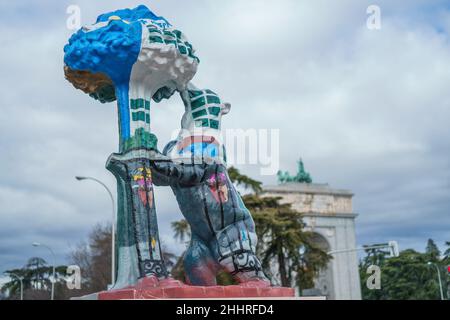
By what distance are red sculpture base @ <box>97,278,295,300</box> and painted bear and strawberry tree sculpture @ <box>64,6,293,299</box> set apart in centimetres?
7

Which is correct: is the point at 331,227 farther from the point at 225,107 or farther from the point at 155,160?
the point at 155,160

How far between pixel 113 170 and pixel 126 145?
47 centimetres

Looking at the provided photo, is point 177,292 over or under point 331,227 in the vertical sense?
under

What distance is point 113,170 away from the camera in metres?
9.20

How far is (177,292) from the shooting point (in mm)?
8125

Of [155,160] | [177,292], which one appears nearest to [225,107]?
[155,160]

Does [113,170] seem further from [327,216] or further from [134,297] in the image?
[327,216]

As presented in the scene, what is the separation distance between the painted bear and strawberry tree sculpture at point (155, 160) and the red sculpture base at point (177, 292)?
0.07m

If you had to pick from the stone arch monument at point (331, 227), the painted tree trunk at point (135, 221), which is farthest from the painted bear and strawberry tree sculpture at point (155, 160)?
the stone arch monument at point (331, 227)

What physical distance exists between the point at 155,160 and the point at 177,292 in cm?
231

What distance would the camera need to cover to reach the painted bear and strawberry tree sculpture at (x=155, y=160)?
8953 millimetres

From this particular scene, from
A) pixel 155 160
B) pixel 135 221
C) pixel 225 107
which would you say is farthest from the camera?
pixel 225 107

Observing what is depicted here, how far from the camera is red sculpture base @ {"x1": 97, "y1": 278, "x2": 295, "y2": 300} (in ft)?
26.5

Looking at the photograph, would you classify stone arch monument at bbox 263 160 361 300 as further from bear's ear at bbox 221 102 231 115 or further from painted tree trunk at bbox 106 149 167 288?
painted tree trunk at bbox 106 149 167 288
